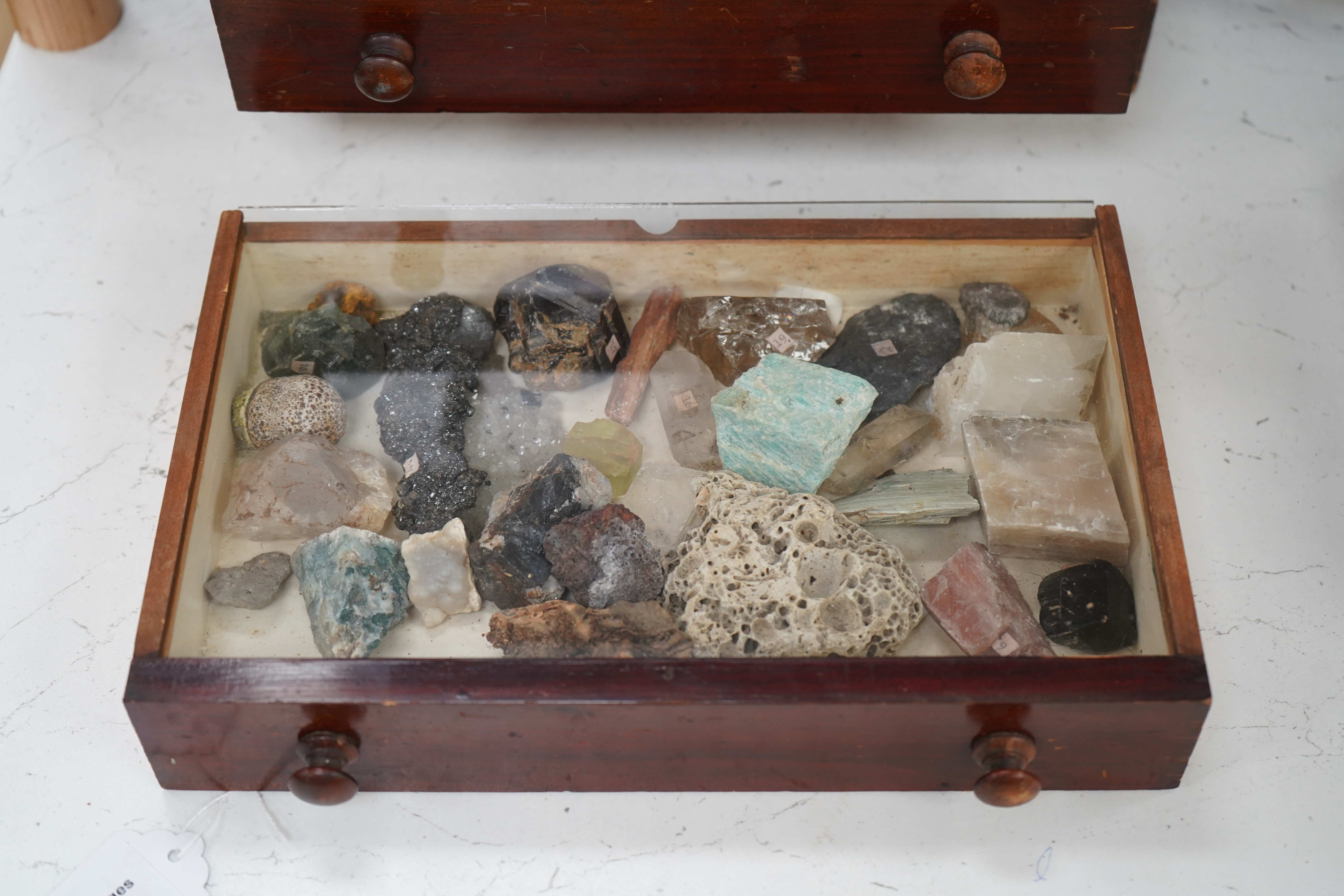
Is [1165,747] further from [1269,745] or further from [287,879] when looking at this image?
[287,879]

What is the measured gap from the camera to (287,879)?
1299mm

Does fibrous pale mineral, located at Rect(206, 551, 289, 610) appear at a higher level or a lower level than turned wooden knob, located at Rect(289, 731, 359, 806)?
higher

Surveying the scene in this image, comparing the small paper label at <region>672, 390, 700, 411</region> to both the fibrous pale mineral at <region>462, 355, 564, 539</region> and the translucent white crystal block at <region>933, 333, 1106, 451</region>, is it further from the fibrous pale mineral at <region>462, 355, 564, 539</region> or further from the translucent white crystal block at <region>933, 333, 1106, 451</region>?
the translucent white crystal block at <region>933, 333, 1106, 451</region>

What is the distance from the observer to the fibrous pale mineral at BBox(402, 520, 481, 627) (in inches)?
52.9

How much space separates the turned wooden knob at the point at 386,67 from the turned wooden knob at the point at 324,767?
0.82 meters

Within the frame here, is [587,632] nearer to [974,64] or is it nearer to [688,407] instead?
[688,407]

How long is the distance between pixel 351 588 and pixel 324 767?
197 mm

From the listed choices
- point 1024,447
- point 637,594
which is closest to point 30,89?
point 637,594

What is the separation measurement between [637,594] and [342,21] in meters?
0.83

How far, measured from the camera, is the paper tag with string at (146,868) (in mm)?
1296

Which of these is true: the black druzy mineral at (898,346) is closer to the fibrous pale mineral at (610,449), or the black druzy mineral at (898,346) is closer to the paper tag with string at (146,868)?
the fibrous pale mineral at (610,449)

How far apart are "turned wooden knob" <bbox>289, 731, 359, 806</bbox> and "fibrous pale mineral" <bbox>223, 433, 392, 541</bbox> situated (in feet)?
0.87

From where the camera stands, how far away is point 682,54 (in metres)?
1.59

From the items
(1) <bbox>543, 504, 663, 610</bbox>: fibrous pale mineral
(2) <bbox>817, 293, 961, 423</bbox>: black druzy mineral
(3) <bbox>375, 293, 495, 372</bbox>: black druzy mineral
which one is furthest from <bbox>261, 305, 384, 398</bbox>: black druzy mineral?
(2) <bbox>817, 293, 961, 423</bbox>: black druzy mineral
